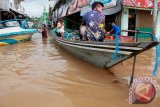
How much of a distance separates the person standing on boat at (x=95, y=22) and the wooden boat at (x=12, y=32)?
26.5 ft

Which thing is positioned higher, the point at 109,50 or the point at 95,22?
the point at 95,22

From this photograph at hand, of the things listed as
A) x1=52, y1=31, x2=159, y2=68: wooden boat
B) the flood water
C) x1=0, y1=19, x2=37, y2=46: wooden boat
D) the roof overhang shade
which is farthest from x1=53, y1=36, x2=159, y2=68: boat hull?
x1=0, y1=19, x2=37, y2=46: wooden boat

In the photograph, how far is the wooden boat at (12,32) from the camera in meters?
14.4

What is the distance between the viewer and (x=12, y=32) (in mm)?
14656

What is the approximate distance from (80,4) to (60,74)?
13.9 m

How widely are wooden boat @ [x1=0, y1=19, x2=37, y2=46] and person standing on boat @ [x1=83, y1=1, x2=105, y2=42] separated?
8068 millimetres

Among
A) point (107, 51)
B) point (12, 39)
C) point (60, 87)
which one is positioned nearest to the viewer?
point (60, 87)

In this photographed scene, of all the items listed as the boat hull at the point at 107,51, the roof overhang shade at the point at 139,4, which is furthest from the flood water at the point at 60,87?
the roof overhang shade at the point at 139,4


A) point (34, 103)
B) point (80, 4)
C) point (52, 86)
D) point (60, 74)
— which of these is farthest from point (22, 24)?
point (34, 103)

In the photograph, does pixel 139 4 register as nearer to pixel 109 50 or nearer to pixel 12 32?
pixel 12 32

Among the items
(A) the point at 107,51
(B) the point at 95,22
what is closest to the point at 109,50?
(A) the point at 107,51

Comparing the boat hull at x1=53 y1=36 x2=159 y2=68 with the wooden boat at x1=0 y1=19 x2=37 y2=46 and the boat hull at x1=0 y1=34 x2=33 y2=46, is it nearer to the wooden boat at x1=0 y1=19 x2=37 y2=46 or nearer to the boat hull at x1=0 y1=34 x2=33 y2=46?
the wooden boat at x1=0 y1=19 x2=37 y2=46

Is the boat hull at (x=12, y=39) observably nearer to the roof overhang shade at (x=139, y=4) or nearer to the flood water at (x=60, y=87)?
the roof overhang shade at (x=139, y=4)

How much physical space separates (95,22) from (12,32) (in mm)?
8723
